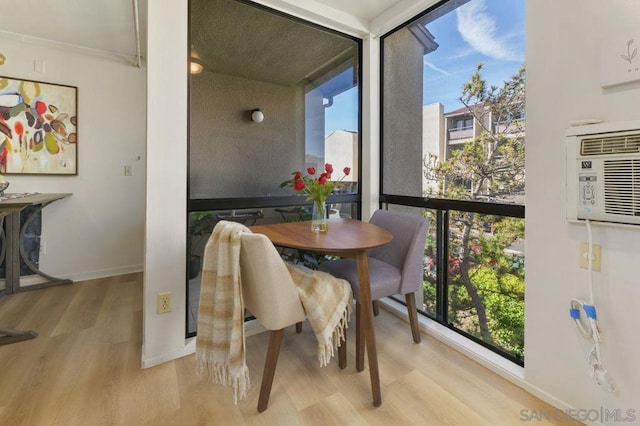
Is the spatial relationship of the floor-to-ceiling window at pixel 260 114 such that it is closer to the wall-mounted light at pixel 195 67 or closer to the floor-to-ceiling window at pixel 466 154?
the wall-mounted light at pixel 195 67

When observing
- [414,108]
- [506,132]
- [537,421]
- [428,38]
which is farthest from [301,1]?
[537,421]

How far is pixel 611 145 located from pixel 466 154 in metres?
0.81

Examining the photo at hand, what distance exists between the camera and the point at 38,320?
225 centimetres

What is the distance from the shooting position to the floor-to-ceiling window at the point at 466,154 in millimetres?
1717

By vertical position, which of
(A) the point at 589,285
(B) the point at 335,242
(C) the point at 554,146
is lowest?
(A) the point at 589,285

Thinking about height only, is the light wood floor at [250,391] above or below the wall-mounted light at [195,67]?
below

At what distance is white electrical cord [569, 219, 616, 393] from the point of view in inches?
48.3

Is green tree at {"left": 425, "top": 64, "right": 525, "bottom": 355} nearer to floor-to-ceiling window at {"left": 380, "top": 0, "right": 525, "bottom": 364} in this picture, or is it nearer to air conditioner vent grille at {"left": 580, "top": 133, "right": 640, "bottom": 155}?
floor-to-ceiling window at {"left": 380, "top": 0, "right": 525, "bottom": 364}

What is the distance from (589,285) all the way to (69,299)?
3.69 meters

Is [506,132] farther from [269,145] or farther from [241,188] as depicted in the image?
[241,188]

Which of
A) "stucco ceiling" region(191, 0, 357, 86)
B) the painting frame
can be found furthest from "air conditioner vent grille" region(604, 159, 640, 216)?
the painting frame

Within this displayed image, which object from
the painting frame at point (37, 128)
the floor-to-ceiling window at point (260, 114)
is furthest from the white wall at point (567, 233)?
the painting frame at point (37, 128)

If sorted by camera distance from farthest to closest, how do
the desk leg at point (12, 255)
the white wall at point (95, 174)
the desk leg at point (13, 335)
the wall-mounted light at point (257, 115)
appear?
the white wall at point (95, 174) < the desk leg at point (12, 255) < the wall-mounted light at point (257, 115) < the desk leg at point (13, 335)

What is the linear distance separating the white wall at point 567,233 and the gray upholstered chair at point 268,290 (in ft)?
3.96
